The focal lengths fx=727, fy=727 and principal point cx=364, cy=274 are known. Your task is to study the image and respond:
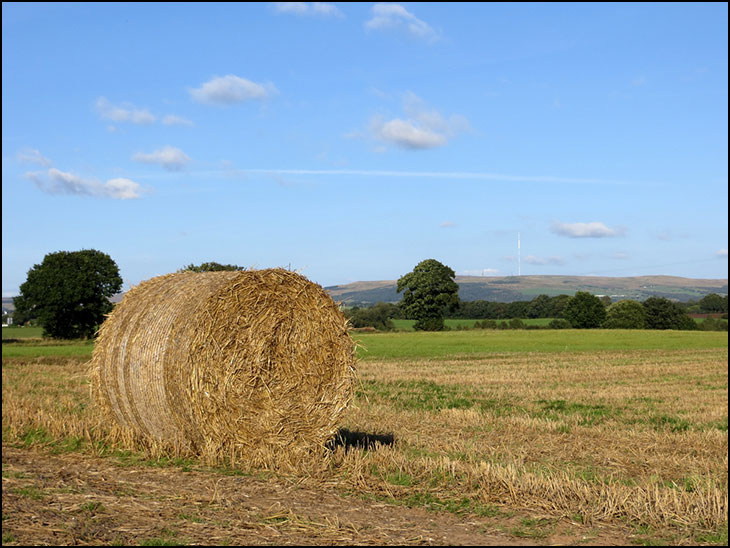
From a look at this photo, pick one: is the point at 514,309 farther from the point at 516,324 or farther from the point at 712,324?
the point at 712,324

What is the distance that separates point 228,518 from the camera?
6.47 m

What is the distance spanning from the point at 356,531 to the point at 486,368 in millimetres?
18699

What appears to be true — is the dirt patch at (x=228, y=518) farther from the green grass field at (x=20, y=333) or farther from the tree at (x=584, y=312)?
the tree at (x=584, y=312)

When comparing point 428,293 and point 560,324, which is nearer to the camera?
point 428,293

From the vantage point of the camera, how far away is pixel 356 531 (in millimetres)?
6055

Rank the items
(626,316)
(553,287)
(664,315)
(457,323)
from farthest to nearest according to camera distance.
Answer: (553,287) → (664,315) → (626,316) → (457,323)

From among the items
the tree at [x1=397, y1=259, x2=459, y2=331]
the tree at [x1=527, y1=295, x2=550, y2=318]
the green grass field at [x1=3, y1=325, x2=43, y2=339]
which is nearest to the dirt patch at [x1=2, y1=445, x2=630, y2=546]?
the green grass field at [x1=3, y1=325, x2=43, y2=339]

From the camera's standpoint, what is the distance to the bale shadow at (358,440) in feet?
33.4

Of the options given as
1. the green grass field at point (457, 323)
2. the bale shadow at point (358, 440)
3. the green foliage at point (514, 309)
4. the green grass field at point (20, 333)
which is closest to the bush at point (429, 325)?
the green grass field at point (457, 323)

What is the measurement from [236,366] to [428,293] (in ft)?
194

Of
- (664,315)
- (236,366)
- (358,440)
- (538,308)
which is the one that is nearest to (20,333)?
(538,308)

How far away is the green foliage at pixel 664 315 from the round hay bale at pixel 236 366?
71.0 m

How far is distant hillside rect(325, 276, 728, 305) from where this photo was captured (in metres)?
115

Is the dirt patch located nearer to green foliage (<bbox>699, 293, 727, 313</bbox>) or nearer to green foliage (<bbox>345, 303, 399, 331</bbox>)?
green foliage (<bbox>345, 303, 399, 331</bbox>)
